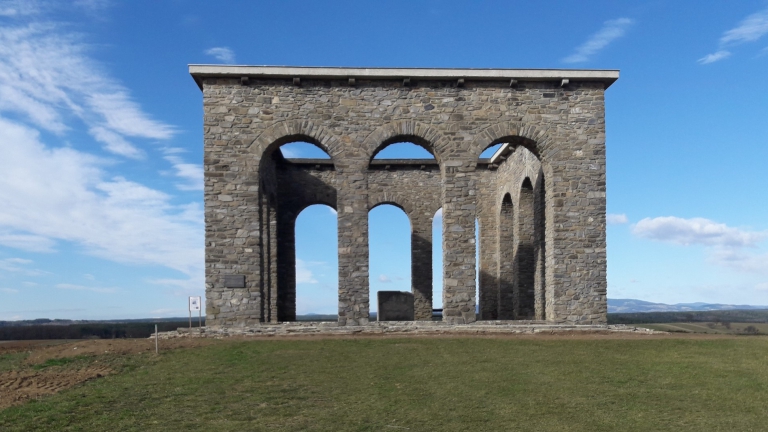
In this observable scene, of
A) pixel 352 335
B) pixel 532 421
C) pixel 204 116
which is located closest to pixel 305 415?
pixel 532 421

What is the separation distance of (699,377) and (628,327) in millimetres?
7167

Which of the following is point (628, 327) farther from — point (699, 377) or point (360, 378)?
point (360, 378)

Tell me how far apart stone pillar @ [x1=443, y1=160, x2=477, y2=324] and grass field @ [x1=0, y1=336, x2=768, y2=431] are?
3260mm

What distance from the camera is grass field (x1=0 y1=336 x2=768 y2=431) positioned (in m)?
7.35

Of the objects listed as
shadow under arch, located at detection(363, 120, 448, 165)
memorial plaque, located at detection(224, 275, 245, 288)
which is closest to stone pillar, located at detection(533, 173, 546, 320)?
shadow under arch, located at detection(363, 120, 448, 165)

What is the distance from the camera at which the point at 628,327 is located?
1697 centimetres

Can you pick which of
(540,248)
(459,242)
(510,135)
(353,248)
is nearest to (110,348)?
(353,248)

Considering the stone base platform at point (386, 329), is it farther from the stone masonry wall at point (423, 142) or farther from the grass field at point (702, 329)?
the grass field at point (702, 329)

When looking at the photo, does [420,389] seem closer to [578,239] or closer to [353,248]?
[353,248]

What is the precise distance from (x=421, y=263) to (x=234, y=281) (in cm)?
1006

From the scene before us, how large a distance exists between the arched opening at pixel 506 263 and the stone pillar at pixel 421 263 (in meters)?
2.95

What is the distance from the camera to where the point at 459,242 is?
17.3 meters

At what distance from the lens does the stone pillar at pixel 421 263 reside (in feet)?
82.1

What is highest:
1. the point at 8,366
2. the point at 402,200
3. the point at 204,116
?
the point at 204,116
